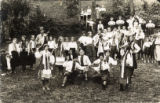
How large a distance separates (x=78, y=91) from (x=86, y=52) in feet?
15.4

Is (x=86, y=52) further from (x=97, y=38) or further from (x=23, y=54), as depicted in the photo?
(x=23, y=54)

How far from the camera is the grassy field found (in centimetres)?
1244

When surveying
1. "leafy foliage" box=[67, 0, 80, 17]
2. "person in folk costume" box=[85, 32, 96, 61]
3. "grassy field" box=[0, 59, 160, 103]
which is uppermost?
"leafy foliage" box=[67, 0, 80, 17]

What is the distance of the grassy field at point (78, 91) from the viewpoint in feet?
40.8

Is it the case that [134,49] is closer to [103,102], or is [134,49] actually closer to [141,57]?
[103,102]

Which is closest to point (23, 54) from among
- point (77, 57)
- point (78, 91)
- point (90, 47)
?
point (77, 57)

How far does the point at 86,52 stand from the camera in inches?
704

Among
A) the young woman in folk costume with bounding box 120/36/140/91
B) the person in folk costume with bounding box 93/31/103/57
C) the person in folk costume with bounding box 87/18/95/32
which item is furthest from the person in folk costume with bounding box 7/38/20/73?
the person in folk costume with bounding box 87/18/95/32

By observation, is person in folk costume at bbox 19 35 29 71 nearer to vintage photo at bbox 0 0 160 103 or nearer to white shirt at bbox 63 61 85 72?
vintage photo at bbox 0 0 160 103

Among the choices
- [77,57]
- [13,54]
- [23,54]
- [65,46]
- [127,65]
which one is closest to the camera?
[127,65]

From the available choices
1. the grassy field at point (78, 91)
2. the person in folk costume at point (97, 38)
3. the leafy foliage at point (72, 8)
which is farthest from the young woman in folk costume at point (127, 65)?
the leafy foliage at point (72, 8)

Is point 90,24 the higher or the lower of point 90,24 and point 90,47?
the higher

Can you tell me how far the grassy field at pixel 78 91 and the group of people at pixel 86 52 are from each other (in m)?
0.41

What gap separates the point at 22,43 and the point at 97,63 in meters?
4.44
